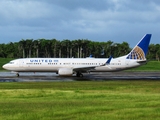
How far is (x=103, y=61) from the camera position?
4981 cm

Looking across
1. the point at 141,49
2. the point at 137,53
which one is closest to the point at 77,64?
the point at 137,53

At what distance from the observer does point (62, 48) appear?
15612cm

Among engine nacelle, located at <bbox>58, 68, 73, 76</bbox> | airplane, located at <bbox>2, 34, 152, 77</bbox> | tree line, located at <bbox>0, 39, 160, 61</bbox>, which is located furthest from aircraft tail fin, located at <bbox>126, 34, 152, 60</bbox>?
tree line, located at <bbox>0, 39, 160, 61</bbox>

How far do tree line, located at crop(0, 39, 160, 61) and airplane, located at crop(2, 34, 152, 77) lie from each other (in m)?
99.9

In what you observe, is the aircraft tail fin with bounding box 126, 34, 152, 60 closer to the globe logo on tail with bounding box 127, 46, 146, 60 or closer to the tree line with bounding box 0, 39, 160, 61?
the globe logo on tail with bounding box 127, 46, 146, 60

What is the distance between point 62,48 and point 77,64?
108 m

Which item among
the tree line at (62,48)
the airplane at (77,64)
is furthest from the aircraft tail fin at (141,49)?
the tree line at (62,48)

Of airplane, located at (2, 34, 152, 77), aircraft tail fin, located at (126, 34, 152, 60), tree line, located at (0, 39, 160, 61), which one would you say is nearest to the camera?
airplane, located at (2, 34, 152, 77)

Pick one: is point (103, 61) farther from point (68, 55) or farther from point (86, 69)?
point (68, 55)

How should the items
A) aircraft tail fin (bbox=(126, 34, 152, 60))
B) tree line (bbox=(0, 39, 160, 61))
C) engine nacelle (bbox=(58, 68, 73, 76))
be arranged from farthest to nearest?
tree line (bbox=(0, 39, 160, 61)), aircraft tail fin (bbox=(126, 34, 152, 60)), engine nacelle (bbox=(58, 68, 73, 76))

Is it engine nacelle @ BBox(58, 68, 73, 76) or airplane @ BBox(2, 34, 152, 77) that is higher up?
airplane @ BBox(2, 34, 152, 77)

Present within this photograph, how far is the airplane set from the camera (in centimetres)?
4681

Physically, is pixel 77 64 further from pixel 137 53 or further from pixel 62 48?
pixel 62 48

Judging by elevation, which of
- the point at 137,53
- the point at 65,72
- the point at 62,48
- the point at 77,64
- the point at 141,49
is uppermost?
the point at 62,48
